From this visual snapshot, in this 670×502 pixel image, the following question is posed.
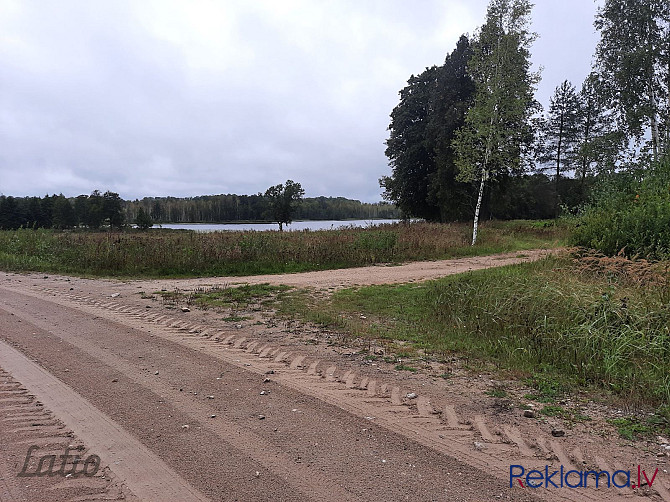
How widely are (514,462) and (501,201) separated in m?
32.5

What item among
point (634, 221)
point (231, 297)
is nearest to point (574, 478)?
point (231, 297)

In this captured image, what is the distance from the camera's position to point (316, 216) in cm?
8081

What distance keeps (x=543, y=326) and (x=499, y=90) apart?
1732 cm

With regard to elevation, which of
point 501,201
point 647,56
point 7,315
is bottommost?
point 7,315

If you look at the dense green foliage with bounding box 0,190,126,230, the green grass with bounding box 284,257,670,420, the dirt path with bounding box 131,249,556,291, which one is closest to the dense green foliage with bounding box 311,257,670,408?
the green grass with bounding box 284,257,670,420

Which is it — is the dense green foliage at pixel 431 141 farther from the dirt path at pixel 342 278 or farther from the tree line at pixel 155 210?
the dirt path at pixel 342 278

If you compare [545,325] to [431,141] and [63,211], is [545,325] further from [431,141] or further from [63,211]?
[63,211]

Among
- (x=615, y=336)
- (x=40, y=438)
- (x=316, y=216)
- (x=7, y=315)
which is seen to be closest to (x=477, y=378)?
(x=615, y=336)

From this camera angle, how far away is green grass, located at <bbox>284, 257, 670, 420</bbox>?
180 inches

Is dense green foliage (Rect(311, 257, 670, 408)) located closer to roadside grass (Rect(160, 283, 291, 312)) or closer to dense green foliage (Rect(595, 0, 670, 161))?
roadside grass (Rect(160, 283, 291, 312))

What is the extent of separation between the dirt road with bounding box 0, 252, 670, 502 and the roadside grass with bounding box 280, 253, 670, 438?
85cm

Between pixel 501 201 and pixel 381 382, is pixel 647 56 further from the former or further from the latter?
pixel 381 382

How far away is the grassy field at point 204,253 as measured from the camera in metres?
13.3

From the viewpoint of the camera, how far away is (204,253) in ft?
44.9
